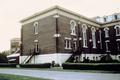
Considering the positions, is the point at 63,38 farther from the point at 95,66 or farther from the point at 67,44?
the point at 95,66

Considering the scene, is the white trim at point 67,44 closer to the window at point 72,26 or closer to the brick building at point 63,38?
the brick building at point 63,38

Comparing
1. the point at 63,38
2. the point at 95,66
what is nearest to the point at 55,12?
the point at 63,38

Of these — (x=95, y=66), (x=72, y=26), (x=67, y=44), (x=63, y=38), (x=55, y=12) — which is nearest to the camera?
(x=95, y=66)

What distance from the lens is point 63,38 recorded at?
35844 millimetres

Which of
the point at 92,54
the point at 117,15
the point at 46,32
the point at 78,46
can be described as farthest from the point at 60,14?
the point at 117,15

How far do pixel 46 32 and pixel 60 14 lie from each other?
4.43 m

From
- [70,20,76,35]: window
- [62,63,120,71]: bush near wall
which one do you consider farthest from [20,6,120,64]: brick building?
[62,63,120,71]: bush near wall

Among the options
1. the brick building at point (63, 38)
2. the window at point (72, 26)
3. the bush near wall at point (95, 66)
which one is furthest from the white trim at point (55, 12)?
the bush near wall at point (95, 66)

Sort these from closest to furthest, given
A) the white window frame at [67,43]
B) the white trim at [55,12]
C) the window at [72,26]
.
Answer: the white trim at [55,12]
the white window frame at [67,43]
the window at [72,26]

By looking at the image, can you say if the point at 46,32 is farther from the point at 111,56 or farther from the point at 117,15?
Result: the point at 117,15

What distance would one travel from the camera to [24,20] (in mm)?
42812

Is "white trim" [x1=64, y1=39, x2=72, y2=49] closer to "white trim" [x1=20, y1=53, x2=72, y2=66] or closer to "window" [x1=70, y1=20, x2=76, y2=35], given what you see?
"white trim" [x1=20, y1=53, x2=72, y2=66]

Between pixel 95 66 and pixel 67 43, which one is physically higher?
pixel 67 43

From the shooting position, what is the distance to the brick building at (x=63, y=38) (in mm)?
35219
